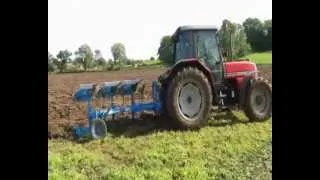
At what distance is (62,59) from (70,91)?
0.92 m

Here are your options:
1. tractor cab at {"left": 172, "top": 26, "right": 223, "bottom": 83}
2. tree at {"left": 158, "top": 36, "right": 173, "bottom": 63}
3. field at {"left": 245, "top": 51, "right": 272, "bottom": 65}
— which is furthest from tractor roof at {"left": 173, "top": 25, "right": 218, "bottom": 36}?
field at {"left": 245, "top": 51, "right": 272, "bottom": 65}

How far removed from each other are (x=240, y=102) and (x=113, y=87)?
4.44 ft

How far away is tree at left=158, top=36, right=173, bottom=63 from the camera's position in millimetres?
5714

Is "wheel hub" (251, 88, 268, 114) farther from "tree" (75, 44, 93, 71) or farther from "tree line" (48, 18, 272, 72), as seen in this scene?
"tree" (75, 44, 93, 71)

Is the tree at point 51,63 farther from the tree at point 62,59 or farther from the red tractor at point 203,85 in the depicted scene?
the red tractor at point 203,85

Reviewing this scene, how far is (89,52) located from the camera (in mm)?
5422

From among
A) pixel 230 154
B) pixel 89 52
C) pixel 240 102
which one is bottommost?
pixel 230 154

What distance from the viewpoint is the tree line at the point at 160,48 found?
17.6 ft

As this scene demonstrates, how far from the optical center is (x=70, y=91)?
249 inches

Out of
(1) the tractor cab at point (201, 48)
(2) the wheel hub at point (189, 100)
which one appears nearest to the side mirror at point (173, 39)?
(1) the tractor cab at point (201, 48)

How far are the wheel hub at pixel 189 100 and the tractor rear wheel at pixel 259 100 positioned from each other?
52cm
